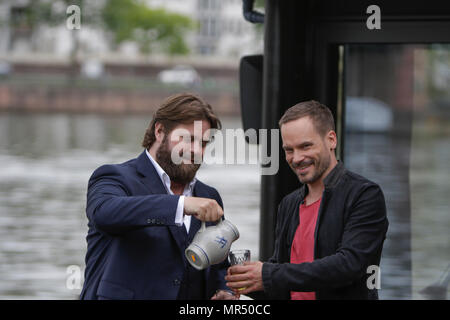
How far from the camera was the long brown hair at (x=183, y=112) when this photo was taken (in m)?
3.03

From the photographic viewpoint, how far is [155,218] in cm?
287

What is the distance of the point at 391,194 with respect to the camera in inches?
218

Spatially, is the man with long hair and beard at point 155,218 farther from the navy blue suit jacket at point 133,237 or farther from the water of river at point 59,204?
the water of river at point 59,204

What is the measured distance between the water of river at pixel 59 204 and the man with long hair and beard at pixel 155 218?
6.21 ft

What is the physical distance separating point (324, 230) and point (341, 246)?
0.08m

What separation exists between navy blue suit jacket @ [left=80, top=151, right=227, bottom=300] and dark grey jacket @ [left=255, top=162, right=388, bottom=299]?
317 millimetres

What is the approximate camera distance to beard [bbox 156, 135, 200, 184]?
10.0 feet

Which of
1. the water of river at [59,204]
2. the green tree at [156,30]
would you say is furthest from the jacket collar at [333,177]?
the green tree at [156,30]

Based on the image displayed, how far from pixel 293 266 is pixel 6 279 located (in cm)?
698

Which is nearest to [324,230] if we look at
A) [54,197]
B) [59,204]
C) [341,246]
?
[341,246]

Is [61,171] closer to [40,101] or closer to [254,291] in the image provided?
[254,291]

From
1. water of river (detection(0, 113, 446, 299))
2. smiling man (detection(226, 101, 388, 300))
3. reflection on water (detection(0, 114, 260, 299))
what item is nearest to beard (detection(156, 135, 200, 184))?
smiling man (detection(226, 101, 388, 300))

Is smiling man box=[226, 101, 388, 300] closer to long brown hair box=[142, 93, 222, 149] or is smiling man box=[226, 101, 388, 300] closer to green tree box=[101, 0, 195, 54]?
long brown hair box=[142, 93, 222, 149]

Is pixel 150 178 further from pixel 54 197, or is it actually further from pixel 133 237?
pixel 54 197
